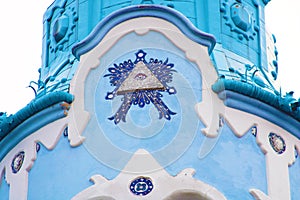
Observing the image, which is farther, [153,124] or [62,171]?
[62,171]

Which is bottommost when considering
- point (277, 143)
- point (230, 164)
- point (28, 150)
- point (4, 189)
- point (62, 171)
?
point (230, 164)

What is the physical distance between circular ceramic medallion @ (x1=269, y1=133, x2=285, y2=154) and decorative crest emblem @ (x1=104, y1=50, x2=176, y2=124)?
118 cm

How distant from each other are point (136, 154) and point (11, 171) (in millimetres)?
1734

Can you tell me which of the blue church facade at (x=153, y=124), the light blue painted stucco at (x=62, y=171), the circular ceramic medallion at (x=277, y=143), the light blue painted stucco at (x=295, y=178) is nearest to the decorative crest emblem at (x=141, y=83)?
the blue church facade at (x=153, y=124)

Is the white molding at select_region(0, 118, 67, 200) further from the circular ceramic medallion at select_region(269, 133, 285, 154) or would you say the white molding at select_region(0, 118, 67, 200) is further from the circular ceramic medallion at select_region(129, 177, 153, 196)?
the circular ceramic medallion at select_region(269, 133, 285, 154)

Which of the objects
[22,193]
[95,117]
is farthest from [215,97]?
[22,193]

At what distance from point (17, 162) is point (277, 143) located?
3.04 m

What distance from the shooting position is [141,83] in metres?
13.4

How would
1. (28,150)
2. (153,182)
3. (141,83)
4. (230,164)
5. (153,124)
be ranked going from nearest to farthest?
(153,182), (230,164), (153,124), (141,83), (28,150)

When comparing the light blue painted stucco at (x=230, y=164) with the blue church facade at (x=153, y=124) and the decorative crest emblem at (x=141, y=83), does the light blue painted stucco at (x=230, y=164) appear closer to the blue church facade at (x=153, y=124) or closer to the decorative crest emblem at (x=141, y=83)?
the blue church facade at (x=153, y=124)

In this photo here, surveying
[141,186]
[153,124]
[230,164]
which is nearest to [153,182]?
[141,186]

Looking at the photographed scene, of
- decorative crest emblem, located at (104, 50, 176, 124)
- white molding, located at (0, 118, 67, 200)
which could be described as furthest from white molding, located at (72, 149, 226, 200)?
white molding, located at (0, 118, 67, 200)

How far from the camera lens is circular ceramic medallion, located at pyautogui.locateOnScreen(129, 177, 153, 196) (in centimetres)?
1272

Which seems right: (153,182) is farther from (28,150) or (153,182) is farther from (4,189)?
(4,189)
